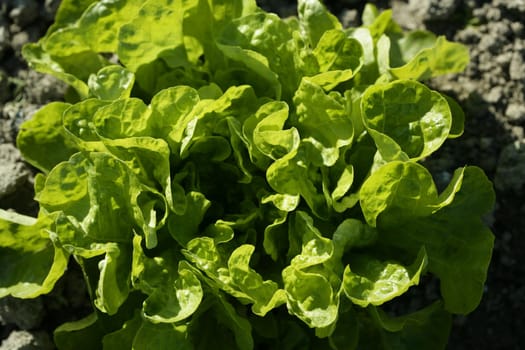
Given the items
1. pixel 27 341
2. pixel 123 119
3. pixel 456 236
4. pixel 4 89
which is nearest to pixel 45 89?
pixel 4 89

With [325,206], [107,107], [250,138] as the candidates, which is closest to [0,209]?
[107,107]

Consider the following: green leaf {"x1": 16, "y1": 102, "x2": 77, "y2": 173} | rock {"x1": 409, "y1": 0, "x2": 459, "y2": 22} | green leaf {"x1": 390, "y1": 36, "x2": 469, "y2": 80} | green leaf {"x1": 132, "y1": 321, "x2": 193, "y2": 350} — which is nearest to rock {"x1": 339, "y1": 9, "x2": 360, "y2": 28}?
rock {"x1": 409, "y1": 0, "x2": 459, "y2": 22}

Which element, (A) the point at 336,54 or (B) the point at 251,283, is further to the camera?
(A) the point at 336,54

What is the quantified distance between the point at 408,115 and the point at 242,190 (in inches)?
22.6

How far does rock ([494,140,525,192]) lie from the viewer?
308 cm

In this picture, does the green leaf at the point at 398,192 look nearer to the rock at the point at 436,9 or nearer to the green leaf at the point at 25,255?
the green leaf at the point at 25,255

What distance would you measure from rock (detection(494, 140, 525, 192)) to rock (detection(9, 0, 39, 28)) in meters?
1.95

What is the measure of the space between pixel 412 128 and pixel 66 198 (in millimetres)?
1073

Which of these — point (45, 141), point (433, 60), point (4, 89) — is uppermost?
point (433, 60)

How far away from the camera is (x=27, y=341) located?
9.45 ft

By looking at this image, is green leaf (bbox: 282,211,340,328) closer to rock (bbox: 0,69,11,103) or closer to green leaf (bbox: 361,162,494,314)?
green leaf (bbox: 361,162,494,314)

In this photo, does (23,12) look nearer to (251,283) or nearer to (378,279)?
(251,283)

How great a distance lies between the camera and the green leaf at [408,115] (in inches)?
98.0

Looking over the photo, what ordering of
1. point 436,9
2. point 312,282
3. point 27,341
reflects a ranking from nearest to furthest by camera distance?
point 312,282 → point 27,341 → point 436,9
